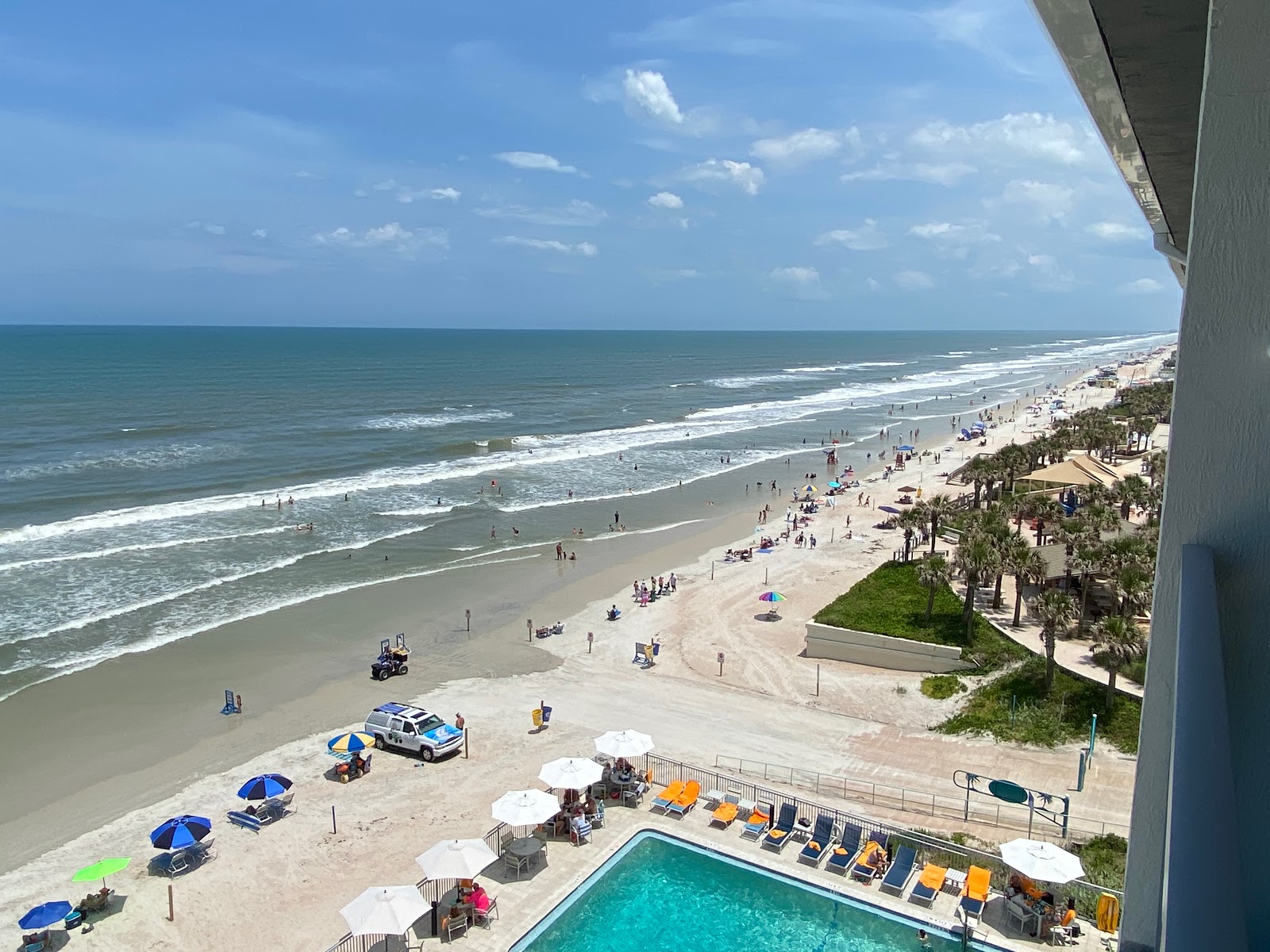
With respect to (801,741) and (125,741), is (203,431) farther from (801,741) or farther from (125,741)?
(801,741)

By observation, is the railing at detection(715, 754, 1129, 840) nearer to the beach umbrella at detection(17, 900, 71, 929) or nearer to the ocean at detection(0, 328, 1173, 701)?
the beach umbrella at detection(17, 900, 71, 929)

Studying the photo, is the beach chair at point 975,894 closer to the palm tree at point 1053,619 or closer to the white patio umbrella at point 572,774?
the white patio umbrella at point 572,774

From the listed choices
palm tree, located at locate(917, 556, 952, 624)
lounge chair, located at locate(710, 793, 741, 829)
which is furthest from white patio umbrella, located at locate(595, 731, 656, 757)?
palm tree, located at locate(917, 556, 952, 624)

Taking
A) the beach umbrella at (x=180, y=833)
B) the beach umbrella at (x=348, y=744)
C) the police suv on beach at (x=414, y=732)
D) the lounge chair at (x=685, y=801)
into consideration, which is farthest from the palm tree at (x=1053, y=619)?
the beach umbrella at (x=180, y=833)

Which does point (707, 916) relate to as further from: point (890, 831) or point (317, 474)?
point (317, 474)

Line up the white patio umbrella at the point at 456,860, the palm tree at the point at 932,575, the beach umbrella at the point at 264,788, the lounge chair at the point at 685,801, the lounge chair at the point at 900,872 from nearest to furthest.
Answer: the white patio umbrella at the point at 456,860
the lounge chair at the point at 900,872
the lounge chair at the point at 685,801
the beach umbrella at the point at 264,788
the palm tree at the point at 932,575

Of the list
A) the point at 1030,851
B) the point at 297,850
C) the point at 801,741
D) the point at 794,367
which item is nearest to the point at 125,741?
the point at 297,850
